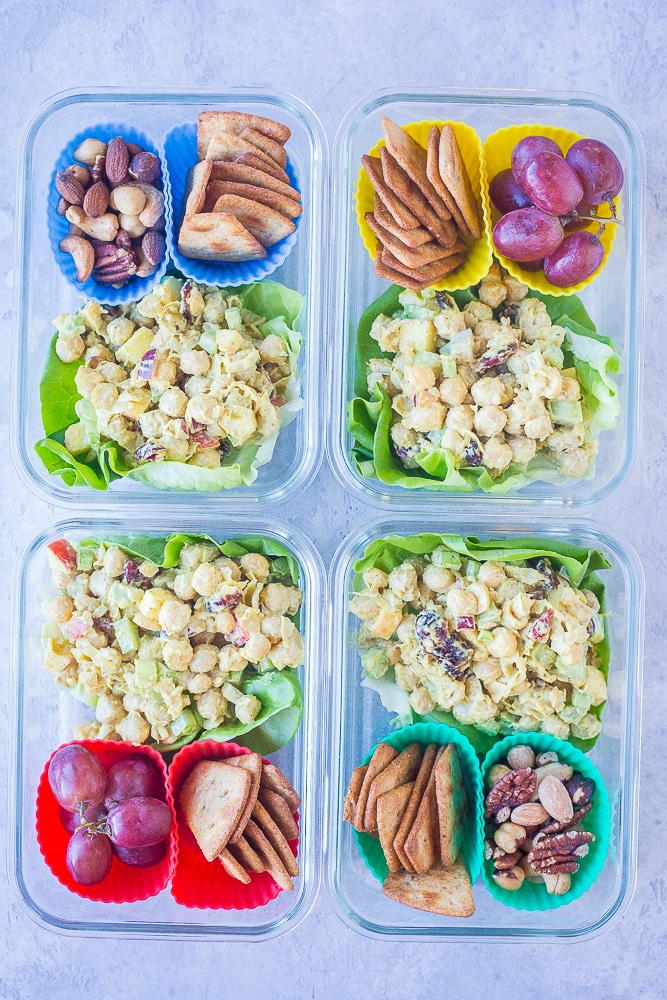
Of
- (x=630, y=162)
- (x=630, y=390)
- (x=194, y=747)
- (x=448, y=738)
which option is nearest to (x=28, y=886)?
(x=194, y=747)

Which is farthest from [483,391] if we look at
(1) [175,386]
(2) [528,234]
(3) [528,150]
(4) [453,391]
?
(1) [175,386]

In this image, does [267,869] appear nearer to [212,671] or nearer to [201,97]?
[212,671]

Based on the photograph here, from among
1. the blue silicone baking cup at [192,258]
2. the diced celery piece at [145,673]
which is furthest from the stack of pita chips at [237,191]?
the diced celery piece at [145,673]

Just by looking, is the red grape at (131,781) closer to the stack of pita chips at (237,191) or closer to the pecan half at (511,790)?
the pecan half at (511,790)

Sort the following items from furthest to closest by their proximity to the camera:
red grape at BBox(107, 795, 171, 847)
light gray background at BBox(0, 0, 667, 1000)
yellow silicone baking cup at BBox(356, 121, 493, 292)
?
light gray background at BBox(0, 0, 667, 1000)
yellow silicone baking cup at BBox(356, 121, 493, 292)
red grape at BBox(107, 795, 171, 847)

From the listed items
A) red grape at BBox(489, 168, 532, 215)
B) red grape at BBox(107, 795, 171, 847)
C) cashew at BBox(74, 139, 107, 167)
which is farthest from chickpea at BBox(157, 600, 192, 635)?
red grape at BBox(489, 168, 532, 215)

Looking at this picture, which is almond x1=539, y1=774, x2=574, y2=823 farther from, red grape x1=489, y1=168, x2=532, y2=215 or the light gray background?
red grape x1=489, y1=168, x2=532, y2=215

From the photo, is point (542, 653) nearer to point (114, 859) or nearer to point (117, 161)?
point (114, 859)
